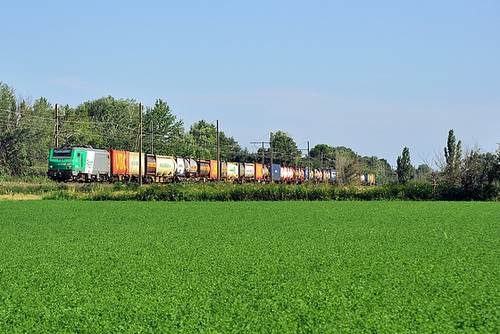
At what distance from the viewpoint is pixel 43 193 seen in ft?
120

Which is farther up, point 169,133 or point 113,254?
point 169,133

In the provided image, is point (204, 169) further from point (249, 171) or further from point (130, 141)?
point (130, 141)

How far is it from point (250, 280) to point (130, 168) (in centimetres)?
4016

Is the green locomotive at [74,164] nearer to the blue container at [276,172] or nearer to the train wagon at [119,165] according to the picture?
the train wagon at [119,165]

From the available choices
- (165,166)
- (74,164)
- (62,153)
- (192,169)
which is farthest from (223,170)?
(62,153)

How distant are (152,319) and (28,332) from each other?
1491 millimetres

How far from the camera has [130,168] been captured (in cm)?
4734

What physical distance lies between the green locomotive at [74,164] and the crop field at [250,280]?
23419 millimetres

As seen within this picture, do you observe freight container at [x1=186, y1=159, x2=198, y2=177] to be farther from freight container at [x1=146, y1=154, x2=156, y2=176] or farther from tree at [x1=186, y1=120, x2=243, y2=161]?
tree at [x1=186, y1=120, x2=243, y2=161]

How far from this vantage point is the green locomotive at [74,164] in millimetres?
39438

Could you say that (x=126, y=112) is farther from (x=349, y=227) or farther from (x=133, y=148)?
(x=349, y=227)

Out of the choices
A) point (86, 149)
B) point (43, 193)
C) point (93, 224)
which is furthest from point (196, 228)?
point (86, 149)

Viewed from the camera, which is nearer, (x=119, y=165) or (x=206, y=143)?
(x=119, y=165)

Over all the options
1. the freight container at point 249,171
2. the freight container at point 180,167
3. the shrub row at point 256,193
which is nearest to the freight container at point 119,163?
the freight container at point 180,167
